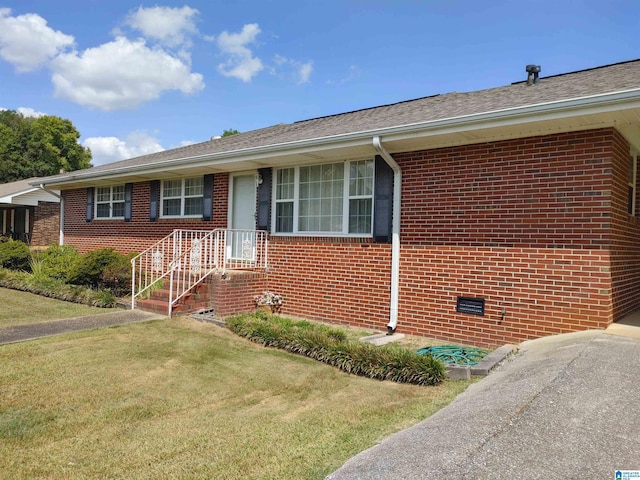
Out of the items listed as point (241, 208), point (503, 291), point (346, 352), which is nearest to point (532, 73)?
point (503, 291)

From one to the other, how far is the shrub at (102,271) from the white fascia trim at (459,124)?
9.92 ft

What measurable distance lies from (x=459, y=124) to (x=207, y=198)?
6444 mm

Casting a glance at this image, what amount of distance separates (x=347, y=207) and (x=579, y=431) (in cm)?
578

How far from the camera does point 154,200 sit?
11922mm

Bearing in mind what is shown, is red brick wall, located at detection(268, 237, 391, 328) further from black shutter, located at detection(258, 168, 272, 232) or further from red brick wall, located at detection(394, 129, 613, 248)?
red brick wall, located at detection(394, 129, 613, 248)

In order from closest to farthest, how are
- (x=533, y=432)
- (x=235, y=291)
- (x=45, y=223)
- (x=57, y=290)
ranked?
1. (x=533, y=432)
2. (x=235, y=291)
3. (x=57, y=290)
4. (x=45, y=223)

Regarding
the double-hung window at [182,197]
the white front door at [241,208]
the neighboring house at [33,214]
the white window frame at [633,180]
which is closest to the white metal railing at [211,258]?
the white front door at [241,208]

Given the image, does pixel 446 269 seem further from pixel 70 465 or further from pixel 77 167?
pixel 77 167

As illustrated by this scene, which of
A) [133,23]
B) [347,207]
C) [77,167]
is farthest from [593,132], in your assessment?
[77,167]

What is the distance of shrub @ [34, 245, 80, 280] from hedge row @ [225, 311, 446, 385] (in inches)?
254

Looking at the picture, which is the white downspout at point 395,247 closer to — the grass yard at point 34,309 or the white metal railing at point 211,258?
the white metal railing at point 211,258

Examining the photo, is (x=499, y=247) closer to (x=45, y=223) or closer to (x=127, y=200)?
(x=127, y=200)

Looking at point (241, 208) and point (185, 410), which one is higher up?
point (241, 208)

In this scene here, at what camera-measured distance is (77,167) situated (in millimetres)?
48594
